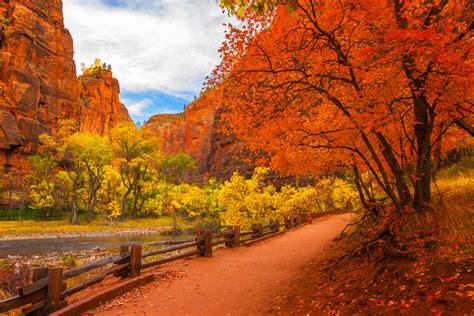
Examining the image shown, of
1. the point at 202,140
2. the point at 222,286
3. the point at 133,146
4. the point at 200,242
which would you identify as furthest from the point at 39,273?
the point at 202,140

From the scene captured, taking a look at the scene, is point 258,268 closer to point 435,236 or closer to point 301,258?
point 301,258

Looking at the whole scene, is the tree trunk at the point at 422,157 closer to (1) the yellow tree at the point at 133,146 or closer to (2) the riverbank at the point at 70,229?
(2) the riverbank at the point at 70,229

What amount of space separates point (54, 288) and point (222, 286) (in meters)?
4.09

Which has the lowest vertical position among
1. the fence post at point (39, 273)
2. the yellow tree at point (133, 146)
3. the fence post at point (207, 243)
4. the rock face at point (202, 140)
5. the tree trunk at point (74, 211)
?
the fence post at point (207, 243)

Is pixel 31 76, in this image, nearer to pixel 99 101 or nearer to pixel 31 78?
pixel 31 78

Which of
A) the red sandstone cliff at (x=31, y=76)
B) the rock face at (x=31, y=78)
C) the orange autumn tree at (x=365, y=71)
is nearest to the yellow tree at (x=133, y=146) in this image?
the rock face at (x=31, y=78)

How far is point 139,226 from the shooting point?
49.7 m

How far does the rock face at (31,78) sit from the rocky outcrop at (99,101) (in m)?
29.0

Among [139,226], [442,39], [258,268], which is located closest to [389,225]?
[442,39]

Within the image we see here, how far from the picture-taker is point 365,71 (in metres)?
7.05

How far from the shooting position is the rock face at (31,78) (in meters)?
62.8

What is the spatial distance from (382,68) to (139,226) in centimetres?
4802

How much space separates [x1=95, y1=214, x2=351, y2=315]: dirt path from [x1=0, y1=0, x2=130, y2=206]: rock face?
6358cm

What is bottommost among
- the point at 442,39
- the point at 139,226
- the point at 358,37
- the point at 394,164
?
the point at 139,226
